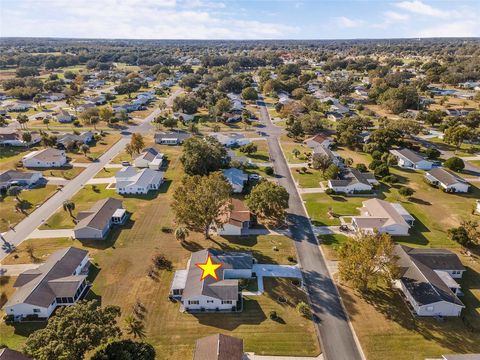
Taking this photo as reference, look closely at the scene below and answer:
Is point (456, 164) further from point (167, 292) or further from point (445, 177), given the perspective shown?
point (167, 292)

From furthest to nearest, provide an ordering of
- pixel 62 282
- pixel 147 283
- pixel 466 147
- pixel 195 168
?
pixel 466 147 → pixel 195 168 → pixel 147 283 → pixel 62 282

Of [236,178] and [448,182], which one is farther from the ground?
[236,178]

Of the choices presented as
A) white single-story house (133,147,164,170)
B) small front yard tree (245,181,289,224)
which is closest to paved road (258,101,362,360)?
small front yard tree (245,181,289,224)

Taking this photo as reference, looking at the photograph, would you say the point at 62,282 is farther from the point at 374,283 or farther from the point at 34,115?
the point at 34,115

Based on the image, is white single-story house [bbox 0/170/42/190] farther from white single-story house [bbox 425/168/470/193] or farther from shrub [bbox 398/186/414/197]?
white single-story house [bbox 425/168/470/193]

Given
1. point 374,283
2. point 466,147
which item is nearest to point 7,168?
point 374,283

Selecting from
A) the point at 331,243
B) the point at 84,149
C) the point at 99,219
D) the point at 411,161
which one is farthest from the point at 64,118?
the point at 411,161
